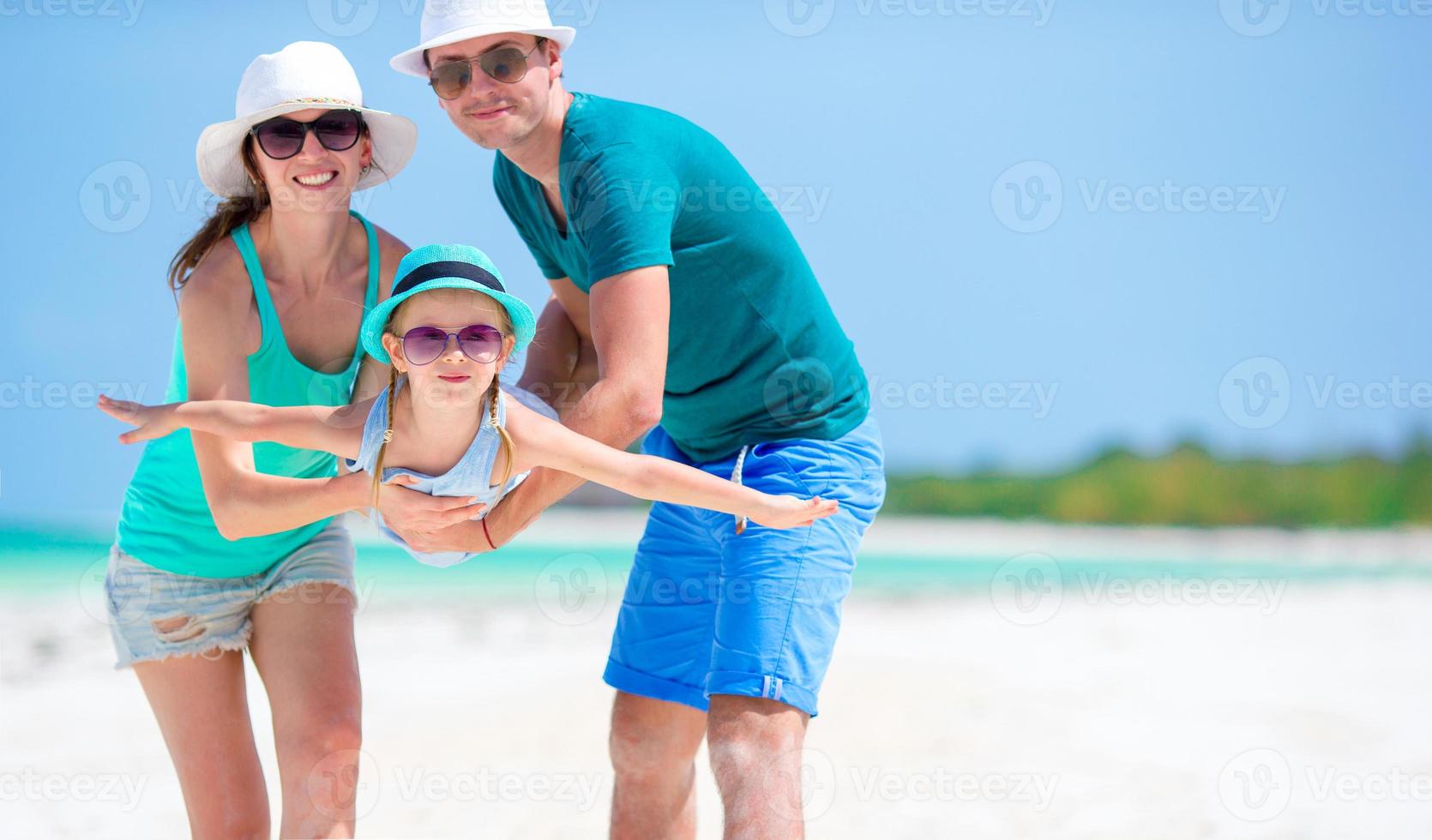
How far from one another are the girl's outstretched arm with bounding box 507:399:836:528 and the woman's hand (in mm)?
182

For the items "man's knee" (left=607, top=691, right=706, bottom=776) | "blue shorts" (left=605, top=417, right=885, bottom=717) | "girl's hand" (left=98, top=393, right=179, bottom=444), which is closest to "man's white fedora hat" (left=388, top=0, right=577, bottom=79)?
"girl's hand" (left=98, top=393, right=179, bottom=444)

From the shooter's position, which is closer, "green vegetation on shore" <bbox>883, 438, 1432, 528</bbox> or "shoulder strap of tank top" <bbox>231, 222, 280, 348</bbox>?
"shoulder strap of tank top" <bbox>231, 222, 280, 348</bbox>

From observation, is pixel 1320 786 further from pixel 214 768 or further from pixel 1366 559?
pixel 1366 559

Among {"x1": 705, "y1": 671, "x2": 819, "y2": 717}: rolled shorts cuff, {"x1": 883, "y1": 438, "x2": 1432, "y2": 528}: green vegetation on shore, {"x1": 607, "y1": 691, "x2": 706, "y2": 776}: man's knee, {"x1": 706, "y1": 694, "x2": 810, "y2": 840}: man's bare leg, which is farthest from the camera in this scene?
{"x1": 883, "y1": 438, "x2": 1432, "y2": 528}: green vegetation on shore

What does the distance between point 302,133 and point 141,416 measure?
2.84 ft

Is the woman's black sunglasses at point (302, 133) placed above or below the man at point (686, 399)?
above

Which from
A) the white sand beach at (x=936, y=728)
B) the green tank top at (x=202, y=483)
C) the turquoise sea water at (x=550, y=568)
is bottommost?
the turquoise sea water at (x=550, y=568)

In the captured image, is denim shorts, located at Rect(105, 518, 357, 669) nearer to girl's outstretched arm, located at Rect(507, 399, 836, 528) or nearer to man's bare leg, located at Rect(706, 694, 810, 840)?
girl's outstretched arm, located at Rect(507, 399, 836, 528)

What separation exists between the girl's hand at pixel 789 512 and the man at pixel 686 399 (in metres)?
0.08

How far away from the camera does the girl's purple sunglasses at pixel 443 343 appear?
3.03m

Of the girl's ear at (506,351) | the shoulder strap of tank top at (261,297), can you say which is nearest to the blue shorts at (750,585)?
the girl's ear at (506,351)

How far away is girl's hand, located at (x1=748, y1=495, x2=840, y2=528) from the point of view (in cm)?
319

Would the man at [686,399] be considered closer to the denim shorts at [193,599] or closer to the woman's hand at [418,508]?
the woman's hand at [418,508]

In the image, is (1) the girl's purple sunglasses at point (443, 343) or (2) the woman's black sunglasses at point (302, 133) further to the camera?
(2) the woman's black sunglasses at point (302, 133)
